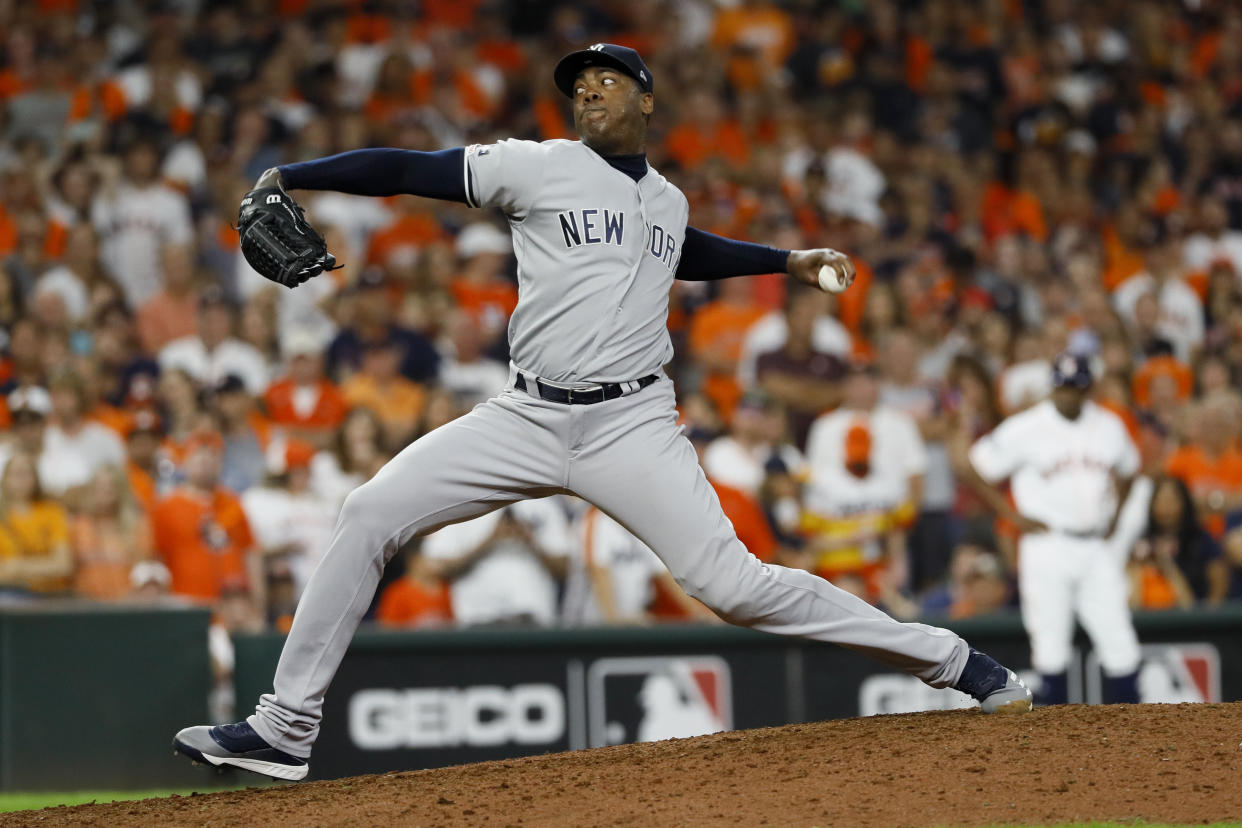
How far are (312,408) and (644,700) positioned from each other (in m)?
2.62

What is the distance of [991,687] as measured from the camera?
17.4 ft

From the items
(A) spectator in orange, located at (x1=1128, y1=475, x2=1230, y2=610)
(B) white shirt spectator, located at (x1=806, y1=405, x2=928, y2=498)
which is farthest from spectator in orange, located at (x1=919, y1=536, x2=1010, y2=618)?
(A) spectator in orange, located at (x1=1128, y1=475, x2=1230, y2=610)

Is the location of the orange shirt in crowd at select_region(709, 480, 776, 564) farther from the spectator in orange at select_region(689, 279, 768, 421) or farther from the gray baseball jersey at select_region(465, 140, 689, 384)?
the gray baseball jersey at select_region(465, 140, 689, 384)

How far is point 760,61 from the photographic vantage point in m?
13.7

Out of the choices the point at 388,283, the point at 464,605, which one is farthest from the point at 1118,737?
the point at 388,283

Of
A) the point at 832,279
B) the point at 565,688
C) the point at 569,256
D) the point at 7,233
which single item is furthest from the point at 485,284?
the point at 569,256

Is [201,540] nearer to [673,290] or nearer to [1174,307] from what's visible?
[673,290]

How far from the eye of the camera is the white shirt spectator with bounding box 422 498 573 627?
29.1 ft

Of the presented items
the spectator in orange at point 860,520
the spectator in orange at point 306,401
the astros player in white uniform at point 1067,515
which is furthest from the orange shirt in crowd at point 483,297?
the astros player in white uniform at point 1067,515

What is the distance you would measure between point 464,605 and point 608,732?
3.31ft

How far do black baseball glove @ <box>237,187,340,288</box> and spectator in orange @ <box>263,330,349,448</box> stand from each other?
511cm

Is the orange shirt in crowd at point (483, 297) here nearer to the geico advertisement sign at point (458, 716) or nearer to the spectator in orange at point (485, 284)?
the spectator in orange at point (485, 284)

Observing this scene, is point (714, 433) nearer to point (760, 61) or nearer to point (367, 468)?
point (367, 468)

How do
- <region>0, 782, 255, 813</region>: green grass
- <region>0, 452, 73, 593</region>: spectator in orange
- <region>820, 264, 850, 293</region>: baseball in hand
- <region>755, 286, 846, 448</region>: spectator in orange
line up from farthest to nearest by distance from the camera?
<region>755, 286, 846, 448</region>: spectator in orange → <region>0, 452, 73, 593</region>: spectator in orange → <region>0, 782, 255, 813</region>: green grass → <region>820, 264, 850, 293</region>: baseball in hand
